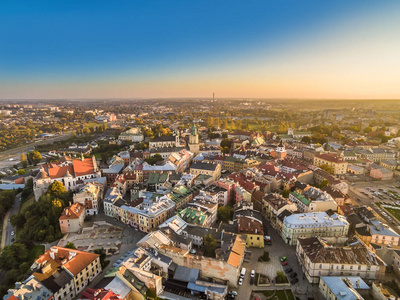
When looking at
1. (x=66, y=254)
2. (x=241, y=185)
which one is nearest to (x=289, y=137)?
(x=241, y=185)

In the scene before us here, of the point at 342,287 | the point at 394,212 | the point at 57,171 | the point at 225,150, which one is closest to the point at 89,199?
the point at 57,171

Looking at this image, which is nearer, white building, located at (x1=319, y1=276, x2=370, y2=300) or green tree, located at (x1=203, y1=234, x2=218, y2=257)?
white building, located at (x1=319, y1=276, x2=370, y2=300)

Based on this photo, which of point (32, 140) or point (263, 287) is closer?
point (263, 287)

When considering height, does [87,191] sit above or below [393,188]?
above

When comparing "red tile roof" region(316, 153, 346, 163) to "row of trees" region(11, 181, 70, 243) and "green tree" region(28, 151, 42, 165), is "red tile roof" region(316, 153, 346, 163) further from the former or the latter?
"green tree" region(28, 151, 42, 165)

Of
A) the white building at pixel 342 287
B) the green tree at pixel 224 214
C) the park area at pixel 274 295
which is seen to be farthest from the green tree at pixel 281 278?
the green tree at pixel 224 214

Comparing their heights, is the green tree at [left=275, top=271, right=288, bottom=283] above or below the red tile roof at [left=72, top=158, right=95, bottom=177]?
below

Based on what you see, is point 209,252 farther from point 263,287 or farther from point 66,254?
point 66,254

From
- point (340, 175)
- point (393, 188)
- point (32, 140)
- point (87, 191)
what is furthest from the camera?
point (32, 140)

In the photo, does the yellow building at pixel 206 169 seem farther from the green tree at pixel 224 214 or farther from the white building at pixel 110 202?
the white building at pixel 110 202

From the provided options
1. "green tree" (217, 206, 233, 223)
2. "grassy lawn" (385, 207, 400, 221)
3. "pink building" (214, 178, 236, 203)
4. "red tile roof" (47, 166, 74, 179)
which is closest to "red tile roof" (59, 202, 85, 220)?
A: "red tile roof" (47, 166, 74, 179)

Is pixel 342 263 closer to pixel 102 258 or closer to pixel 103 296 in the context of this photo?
pixel 103 296
